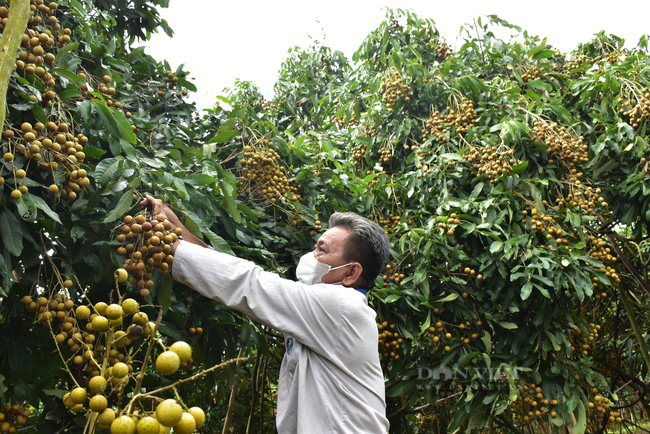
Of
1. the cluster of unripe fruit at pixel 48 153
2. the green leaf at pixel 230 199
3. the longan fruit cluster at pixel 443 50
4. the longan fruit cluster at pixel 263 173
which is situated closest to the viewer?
the cluster of unripe fruit at pixel 48 153

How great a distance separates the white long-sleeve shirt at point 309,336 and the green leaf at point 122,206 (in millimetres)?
183

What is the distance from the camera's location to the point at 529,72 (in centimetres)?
343

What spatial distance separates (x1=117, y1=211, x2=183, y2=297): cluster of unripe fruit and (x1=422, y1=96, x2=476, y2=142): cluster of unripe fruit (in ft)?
6.97

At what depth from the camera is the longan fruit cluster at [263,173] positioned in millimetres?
2178

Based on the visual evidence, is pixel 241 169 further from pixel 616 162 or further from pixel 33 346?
pixel 616 162

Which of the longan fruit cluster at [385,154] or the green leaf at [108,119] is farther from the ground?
the longan fruit cluster at [385,154]

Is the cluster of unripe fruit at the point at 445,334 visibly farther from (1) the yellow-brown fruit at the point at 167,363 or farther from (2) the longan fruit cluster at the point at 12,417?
(1) the yellow-brown fruit at the point at 167,363

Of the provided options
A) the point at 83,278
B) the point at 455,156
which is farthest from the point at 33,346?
the point at 455,156

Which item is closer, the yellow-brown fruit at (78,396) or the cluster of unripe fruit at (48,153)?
the yellow-brown fruit at (78,396)

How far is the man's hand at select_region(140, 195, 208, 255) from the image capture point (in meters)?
1.36

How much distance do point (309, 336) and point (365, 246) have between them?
1.25 feet

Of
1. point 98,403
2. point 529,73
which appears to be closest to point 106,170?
point 98,403

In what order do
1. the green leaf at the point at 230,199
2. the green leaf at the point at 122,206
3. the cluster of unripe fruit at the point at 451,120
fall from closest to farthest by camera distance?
the green leaf at the point at 122,206 → the green leaf at the point at 230,199 → the cluster of unripe fruit at the point at 451,120

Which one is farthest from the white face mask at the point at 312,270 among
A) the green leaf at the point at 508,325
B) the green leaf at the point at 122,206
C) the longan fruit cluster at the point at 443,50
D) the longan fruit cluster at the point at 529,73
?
the longan fruit cluster at the point at 443,50
